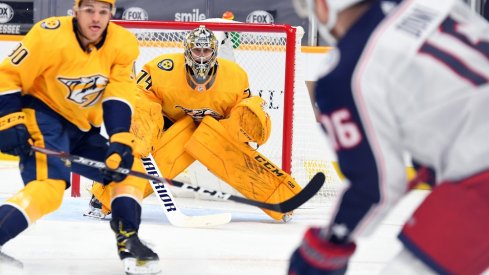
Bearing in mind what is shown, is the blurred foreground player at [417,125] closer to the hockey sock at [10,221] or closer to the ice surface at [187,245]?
the hockey sock at [10,221]

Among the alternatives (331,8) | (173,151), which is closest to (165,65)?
(173,151)

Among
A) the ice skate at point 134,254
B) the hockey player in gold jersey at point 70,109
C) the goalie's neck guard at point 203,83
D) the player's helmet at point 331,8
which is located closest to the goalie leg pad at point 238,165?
the goalie's neck guard at point 203,83

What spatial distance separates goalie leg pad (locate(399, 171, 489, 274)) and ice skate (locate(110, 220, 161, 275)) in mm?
1642

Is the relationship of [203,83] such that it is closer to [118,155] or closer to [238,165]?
[238,165]

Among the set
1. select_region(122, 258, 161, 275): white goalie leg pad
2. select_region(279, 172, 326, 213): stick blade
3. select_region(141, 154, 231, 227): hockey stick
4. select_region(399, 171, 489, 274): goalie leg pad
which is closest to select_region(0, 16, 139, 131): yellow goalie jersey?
select_region(122, 258, 161, 275): white goalie leg pad

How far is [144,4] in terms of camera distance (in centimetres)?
642

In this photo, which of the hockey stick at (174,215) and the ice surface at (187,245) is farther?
the hockey stick at (174,215)

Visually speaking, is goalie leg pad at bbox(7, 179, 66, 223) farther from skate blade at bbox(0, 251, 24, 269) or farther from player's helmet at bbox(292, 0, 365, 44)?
player's helmet at bbox(292, 0, 365, 44)

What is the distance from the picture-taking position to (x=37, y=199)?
108 inches

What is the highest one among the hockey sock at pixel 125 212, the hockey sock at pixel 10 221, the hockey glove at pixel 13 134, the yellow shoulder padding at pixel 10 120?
the yellow shoulder padding at pixel 10 120

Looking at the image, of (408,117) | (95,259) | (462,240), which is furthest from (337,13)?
(95,259)

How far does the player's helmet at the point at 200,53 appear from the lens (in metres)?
4.32

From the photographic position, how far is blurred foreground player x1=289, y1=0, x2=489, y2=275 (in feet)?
4.57

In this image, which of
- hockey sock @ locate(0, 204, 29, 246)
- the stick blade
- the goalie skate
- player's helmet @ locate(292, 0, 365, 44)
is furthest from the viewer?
the goalie skate
